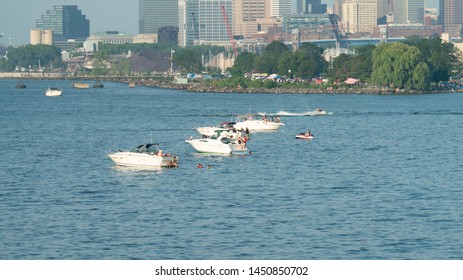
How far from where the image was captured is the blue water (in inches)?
2147

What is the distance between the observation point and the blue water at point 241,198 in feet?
179

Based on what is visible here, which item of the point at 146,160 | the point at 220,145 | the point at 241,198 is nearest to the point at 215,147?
the point at 220,145

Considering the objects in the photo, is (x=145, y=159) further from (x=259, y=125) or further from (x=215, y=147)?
(x=259, y=125)

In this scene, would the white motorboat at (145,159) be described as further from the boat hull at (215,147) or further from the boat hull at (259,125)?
the boat hull at (259,125)

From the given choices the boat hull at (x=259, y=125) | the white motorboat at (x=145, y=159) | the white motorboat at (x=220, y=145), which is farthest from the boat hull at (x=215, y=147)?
the boat hull at (x=259, y=125)

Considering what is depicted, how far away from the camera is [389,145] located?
111250 millimetres

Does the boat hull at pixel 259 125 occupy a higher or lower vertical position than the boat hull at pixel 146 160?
lower

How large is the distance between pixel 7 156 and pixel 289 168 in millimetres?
24738

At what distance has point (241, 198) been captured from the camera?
70500 millimetres

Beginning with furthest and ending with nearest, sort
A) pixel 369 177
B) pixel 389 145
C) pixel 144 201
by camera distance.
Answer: pixel 389 145 → pixel 369 177 → pixel 144 201

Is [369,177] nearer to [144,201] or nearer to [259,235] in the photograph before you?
[144,201]
